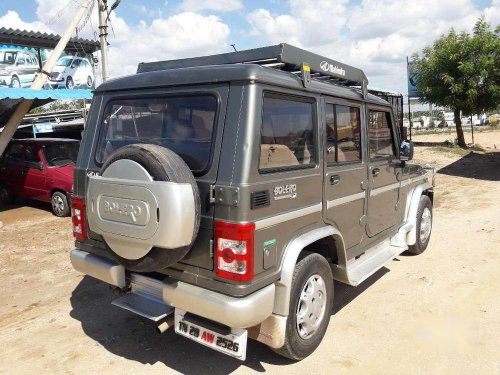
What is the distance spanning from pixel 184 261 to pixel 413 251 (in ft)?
13.0

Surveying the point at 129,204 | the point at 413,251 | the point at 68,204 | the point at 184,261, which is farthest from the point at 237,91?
the point at 68,204

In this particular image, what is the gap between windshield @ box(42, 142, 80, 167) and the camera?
9.07 metres

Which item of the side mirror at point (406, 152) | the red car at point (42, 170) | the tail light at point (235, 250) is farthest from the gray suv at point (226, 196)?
the red car at point (42, 170)

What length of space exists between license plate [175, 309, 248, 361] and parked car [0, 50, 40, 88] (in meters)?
13.4

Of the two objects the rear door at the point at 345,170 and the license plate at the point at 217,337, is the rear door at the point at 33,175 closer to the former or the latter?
the license plate at the point at 217,337

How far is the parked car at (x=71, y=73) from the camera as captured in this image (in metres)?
15.9

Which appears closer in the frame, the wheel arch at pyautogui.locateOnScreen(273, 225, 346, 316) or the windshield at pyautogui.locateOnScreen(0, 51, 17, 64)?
the wheel arch at pyautogui.locateOnScreen(273, 225, 346, 316)

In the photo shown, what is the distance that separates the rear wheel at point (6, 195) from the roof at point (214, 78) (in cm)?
784

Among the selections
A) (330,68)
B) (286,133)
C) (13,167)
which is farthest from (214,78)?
(13,167)

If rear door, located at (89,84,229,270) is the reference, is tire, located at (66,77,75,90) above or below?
above

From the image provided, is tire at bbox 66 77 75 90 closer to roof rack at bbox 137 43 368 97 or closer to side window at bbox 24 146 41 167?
side window at bbox 24 146 41 167

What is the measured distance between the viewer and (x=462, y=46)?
18297mm

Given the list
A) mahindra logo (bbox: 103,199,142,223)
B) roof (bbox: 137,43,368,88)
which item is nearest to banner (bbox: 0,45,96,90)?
roof (bbox: 137,43,368,88)

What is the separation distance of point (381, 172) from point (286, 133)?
1.82 meters
